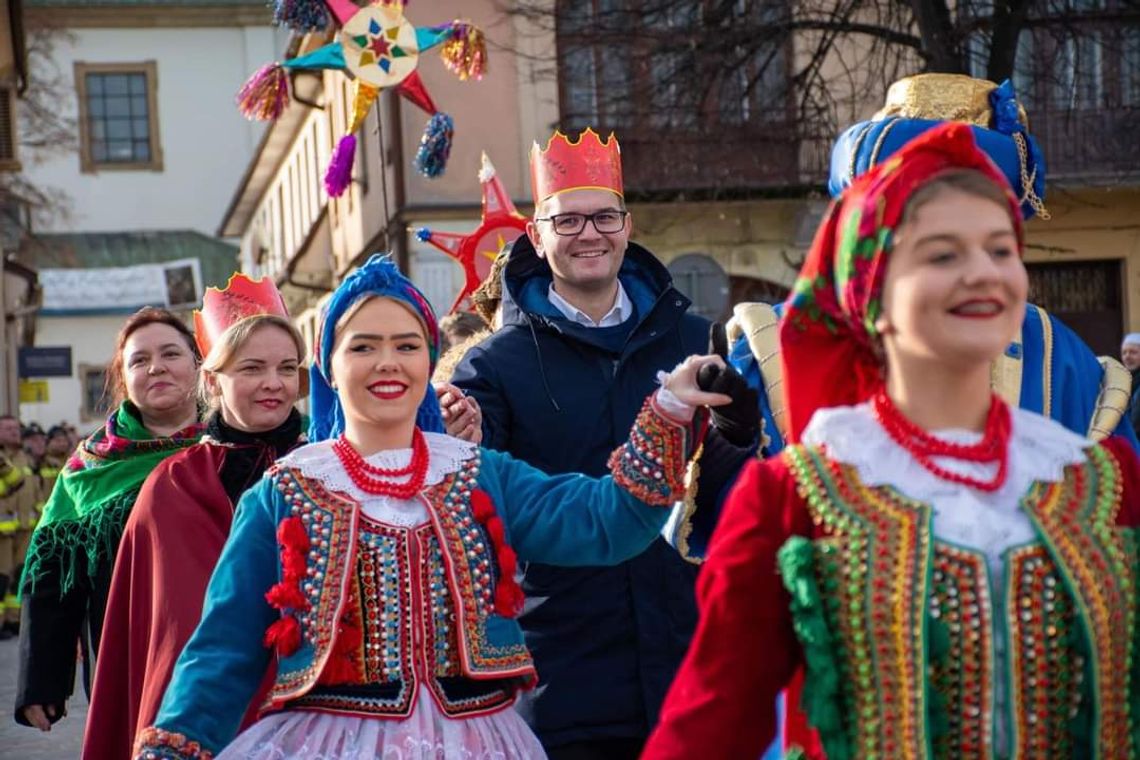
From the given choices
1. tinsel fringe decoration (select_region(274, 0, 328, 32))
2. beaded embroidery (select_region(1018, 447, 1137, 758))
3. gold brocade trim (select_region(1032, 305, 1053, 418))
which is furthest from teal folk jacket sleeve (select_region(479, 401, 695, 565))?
tinsel fringe decoration (select_region(274, 0, 328, 32))

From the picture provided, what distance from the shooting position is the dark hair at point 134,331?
652 cm

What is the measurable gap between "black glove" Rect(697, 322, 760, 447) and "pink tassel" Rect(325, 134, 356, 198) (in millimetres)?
6386

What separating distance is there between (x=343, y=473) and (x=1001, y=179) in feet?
5.65

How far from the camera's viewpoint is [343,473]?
4.07m

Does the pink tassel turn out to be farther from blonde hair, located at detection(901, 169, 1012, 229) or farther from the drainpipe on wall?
the drainpipe on wall

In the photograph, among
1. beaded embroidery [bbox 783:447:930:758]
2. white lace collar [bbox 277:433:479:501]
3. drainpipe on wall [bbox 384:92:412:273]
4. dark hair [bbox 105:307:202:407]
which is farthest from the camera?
drainpipe on wall [bbox 384:92:412:273]

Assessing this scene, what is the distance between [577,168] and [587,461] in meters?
0.92

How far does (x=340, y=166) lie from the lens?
1002 cm

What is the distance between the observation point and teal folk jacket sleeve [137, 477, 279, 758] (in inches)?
150

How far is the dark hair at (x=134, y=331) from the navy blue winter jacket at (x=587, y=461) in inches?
69.1

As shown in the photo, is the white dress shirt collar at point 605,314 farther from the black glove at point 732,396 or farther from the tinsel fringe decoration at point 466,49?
the tinsel fringe decoration at point 466,49

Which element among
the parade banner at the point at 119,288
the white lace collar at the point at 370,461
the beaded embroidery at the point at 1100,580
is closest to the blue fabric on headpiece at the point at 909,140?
the white lace collar at the point at 370,461

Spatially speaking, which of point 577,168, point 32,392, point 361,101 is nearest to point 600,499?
point 577,168

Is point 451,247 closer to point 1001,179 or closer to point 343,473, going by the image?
point 343,473
